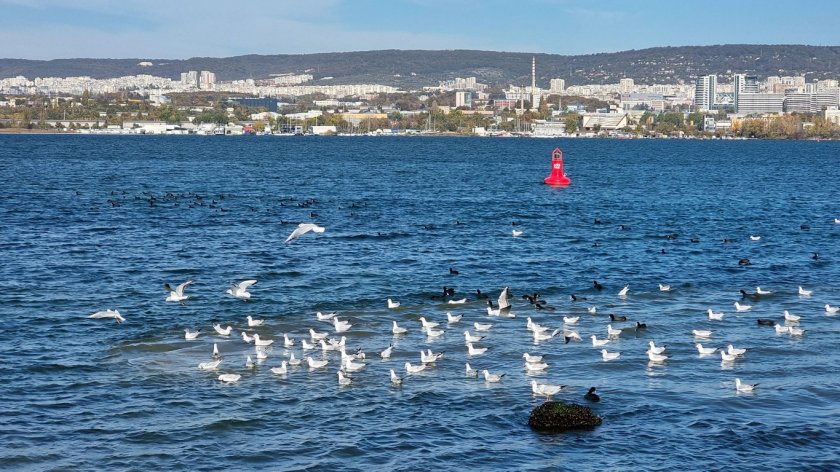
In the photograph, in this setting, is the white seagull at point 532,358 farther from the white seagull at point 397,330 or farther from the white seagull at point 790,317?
the white seagull at point 790,317

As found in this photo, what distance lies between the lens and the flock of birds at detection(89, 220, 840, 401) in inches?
859

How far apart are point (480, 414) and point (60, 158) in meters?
106

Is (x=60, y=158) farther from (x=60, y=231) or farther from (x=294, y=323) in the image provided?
(x=294, y=323)

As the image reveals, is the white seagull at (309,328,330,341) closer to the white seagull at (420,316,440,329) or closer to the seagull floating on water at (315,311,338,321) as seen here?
the seagull floating on water at (315,311,338,321)

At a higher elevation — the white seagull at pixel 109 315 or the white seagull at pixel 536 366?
the white seagull at pixel 109 315

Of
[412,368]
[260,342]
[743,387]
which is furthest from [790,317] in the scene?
[260,342]

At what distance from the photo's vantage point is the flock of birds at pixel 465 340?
21.8 meters

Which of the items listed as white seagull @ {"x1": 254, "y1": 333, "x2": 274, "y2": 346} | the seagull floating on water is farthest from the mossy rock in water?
the seagull floating on water

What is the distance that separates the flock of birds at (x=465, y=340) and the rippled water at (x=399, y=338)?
0.23 metres

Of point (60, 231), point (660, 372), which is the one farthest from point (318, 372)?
point (60, 231)

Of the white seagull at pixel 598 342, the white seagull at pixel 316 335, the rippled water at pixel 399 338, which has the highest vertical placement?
the white seagull at pixel 316 335

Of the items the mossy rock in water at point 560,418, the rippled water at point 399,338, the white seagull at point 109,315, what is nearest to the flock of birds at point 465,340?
the white seagull at point 109,315

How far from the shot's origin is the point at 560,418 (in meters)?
18.5

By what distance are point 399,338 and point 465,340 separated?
1.60 m
